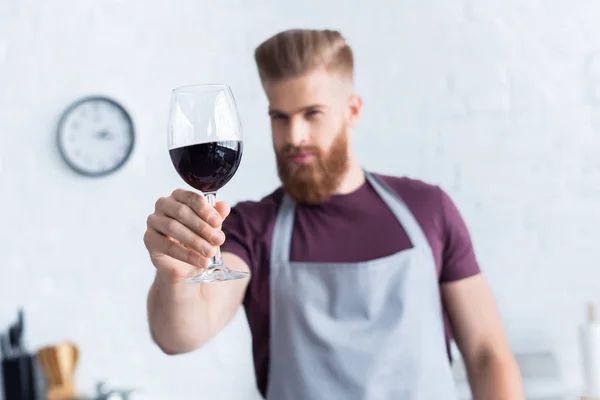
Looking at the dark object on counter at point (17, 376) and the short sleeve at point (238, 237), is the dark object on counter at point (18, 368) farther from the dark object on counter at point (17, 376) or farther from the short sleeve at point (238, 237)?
the short sleeve at point (238, 237)

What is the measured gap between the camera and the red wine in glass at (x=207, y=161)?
0.96 metres

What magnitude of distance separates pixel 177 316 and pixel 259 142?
3.49 feet

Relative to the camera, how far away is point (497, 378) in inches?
63.2

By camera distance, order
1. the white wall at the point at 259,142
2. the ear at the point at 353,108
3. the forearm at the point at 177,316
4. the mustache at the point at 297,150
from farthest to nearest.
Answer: the white wall at the point at 259,142, the ear at the point at 353,108, the mustache at the point at 297,150, the forearm at the point at 177,316

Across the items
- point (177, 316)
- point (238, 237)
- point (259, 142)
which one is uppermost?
point (259, 142)

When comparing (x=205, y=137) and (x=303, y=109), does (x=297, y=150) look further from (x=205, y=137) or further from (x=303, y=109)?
(x=205, y=137)

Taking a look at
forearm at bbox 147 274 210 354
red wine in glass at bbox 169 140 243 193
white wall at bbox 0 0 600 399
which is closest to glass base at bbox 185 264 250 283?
red wine in glass at bbox 169 140 243 193

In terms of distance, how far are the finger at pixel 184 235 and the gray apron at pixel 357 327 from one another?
66cm

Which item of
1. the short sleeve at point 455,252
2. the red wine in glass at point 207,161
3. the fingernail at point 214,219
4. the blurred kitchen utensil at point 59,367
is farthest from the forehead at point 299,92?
the blurred kitchen utensil at point 59,367

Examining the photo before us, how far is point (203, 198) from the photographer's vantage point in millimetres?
933

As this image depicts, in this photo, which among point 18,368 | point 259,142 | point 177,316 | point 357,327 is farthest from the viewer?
point 259,142

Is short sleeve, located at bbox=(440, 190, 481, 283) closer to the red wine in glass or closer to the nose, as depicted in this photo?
the nose

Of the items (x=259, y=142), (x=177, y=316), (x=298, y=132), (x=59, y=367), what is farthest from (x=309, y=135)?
(x=59, y=367)

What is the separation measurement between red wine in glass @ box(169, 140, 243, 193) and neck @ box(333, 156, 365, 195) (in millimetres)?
714
